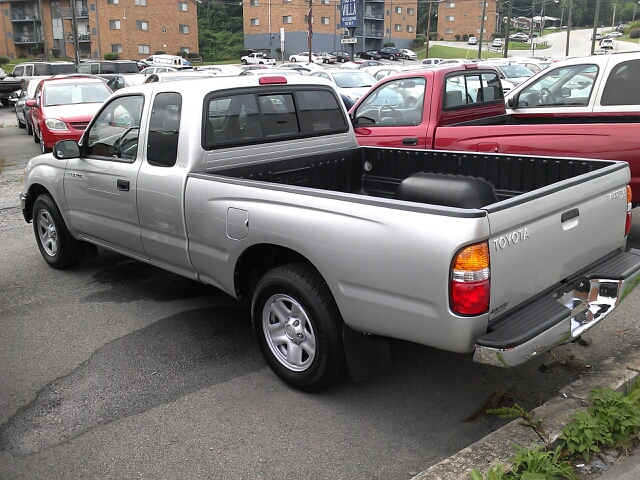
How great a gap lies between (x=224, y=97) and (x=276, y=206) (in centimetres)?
142

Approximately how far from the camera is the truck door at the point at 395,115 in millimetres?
7770

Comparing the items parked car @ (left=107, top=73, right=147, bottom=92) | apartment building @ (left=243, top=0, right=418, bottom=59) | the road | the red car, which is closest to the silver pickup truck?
the road

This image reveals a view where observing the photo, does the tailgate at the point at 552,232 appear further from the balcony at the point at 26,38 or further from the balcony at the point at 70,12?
the balcony at the point at 26,38

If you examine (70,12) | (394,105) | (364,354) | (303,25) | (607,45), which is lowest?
(364,354)

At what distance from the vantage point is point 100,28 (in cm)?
6969

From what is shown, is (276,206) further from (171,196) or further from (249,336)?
(249,336)

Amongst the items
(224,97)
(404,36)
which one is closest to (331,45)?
(404,36)

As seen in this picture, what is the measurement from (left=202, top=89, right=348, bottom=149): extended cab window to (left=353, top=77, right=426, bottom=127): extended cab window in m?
2.48

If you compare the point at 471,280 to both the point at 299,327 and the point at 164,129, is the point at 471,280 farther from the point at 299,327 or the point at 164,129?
the point at 164,129

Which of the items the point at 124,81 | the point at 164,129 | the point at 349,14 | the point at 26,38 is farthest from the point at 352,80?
the point at 26,38

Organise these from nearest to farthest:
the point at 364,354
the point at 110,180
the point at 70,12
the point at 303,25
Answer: the point at 364,354 < the point at 110,180 < the point at 70,12 < the point at 303,25

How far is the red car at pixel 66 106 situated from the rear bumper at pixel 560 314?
37.4 ft

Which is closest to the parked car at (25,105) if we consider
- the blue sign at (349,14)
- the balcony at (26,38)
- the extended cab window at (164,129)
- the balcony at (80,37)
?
the extended cab window at (164,129)

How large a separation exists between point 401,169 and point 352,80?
15.1 metres
